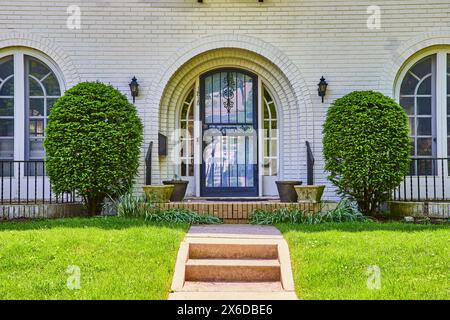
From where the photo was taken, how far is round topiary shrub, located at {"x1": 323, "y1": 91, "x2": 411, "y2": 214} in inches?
295

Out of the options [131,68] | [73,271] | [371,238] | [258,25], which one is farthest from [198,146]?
[73,271]

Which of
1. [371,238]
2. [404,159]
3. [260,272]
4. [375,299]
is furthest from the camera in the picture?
[404,159]

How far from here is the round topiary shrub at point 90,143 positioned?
741 centimetres

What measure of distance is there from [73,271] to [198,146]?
4.91 m

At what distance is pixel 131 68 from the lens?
8.78m

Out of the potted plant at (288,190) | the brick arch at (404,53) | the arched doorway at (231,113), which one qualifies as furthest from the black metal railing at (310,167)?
the brick arch at (404,53)

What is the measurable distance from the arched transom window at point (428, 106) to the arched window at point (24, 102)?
20.8 ft

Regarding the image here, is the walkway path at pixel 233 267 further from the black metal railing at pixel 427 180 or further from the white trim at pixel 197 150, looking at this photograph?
the black metal railing at pixel 427 180

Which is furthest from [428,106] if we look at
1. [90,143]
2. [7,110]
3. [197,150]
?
[7,110]

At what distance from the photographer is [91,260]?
486cm

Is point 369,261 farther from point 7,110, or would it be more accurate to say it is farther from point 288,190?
point 7,110

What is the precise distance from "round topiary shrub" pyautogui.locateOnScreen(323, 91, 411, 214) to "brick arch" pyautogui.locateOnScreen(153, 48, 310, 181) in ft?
3.81

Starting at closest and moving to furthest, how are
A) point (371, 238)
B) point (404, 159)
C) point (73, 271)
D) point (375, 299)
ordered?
1. point (375, 299)
2. point (73, 271)
3. point (371, 238)
4. point (404, 159)

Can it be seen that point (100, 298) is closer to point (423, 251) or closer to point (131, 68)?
point (423, 251)
